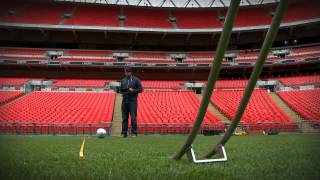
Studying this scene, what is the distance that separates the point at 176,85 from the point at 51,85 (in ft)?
39.3

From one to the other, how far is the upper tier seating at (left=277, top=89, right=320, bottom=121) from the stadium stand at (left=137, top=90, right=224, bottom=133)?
5.05 metres

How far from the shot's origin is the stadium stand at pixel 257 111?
21625 mm

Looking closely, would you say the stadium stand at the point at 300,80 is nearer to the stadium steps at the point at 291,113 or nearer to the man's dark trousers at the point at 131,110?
the stadium steps at the point at 291,113

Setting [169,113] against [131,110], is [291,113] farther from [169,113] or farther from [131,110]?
[131,110]

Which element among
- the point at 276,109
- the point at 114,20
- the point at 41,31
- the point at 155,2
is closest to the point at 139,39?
the point at 114,20

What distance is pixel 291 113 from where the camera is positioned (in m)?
24.7

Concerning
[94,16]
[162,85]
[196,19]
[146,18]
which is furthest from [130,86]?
[196,19]

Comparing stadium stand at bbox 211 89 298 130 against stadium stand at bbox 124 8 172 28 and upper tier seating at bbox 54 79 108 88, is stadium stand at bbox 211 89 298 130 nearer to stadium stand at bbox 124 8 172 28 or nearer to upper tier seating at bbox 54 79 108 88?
upper tier seating at bbox 54 79 108 88

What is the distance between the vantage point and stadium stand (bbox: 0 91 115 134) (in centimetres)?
2034

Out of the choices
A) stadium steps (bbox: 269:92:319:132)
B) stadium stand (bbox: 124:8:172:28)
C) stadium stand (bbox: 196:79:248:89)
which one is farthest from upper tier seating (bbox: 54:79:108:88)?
stadium steps (bbox: 269:92:319:132)

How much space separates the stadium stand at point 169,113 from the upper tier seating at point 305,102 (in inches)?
199

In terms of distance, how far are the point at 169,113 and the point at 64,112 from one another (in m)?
6.88

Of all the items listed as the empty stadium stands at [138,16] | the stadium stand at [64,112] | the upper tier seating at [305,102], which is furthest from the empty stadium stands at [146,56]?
the stadium stand at [64,112]

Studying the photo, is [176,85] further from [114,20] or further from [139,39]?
[114,20]
